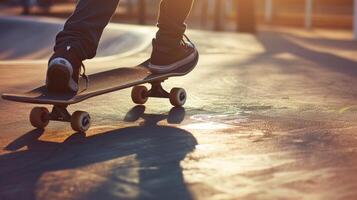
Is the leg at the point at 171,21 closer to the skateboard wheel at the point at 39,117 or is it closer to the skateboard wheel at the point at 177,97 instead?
the skateboard wheel at the point at 177,97

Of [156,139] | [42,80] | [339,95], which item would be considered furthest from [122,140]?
[42,80]

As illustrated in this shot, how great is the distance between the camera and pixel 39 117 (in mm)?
A: 2697

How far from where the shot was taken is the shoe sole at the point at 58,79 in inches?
100

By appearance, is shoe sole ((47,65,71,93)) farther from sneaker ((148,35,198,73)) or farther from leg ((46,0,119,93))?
sneaker ((148,35,198,73))

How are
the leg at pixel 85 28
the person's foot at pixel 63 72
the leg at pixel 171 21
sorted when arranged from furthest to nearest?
the leg at pixel 171 21 → the leg at pixel 85 28 → the person's foot at pixel 63 72

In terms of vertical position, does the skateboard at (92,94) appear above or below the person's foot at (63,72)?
below

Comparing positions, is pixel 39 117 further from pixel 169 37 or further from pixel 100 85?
pixel 169 37

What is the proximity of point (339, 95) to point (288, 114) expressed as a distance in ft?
2.38

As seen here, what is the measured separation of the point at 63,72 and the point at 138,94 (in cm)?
80

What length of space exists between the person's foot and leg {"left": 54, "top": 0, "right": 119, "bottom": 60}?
0.15 feet

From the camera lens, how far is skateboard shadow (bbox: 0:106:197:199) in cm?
187

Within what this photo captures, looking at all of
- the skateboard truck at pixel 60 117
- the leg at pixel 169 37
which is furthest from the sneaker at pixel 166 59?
the skateboard truck at pixel 60 117

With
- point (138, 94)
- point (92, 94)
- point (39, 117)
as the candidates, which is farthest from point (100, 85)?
point (138, 94)

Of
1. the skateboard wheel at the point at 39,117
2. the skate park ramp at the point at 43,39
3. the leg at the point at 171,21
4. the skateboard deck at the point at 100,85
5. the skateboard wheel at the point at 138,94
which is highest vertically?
the leg at the point at 171,21
